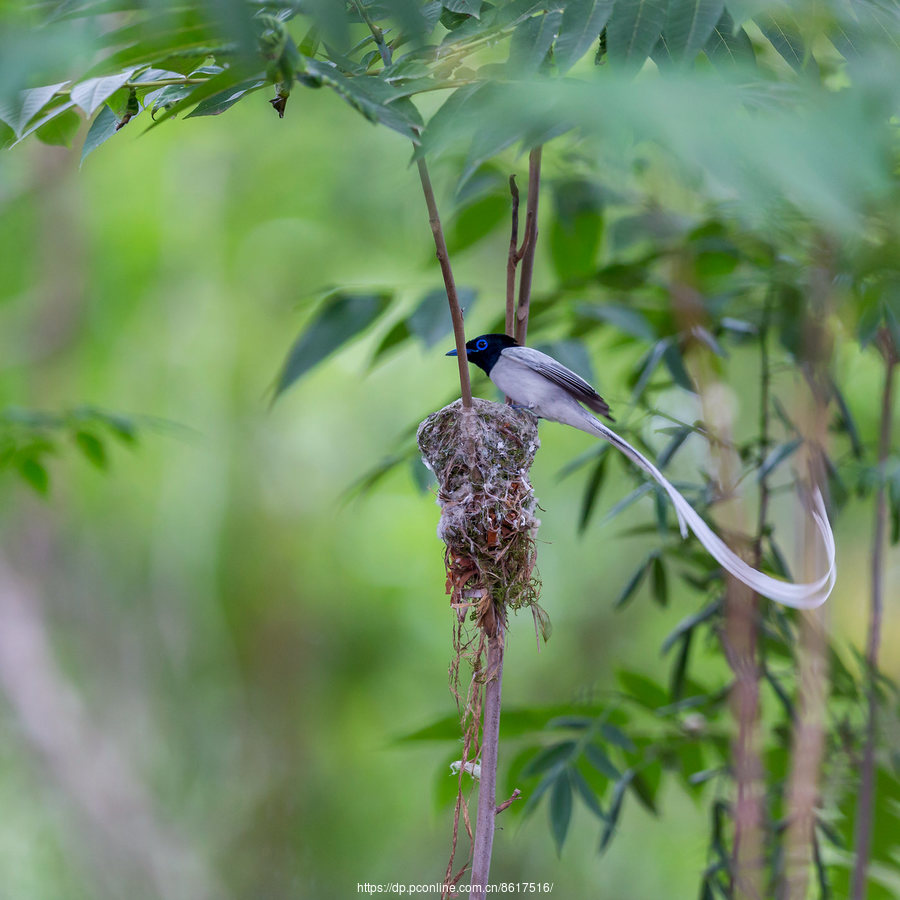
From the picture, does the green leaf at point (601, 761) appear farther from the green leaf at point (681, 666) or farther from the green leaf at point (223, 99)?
the green leaf at point (223, 99)

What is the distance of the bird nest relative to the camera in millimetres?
1164

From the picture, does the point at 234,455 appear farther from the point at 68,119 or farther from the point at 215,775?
the point at 68,119

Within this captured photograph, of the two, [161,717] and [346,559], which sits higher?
[346,559]

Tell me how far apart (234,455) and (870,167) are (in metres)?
5.25

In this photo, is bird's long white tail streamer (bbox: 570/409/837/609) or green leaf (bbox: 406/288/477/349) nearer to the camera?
bird's long white tail streamer (bbox: 570/409/837/609)

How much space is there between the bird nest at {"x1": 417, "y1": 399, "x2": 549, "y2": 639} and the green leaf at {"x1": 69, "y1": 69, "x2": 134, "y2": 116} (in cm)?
55

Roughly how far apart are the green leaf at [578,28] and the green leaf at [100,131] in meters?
0.52

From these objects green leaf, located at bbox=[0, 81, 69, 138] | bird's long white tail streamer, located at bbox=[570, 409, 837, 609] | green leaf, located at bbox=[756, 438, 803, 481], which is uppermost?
green leaf, located at bbox=[0, 81, 69, 138]

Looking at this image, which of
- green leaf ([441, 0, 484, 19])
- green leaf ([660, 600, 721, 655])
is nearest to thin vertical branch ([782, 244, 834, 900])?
green leaf ([660, 600, 721, 655])

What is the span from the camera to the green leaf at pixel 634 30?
0.81 m

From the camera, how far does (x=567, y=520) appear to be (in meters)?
5.07

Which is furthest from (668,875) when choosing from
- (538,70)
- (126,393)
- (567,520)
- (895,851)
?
(538,70)

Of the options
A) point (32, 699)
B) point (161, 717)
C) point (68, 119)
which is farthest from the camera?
point (161, 717)

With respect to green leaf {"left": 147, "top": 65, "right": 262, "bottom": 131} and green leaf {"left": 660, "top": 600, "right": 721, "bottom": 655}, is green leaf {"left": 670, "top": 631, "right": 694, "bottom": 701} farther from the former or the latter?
green leaf {"left": 147, "top": 65, "right": 262, "bottom": 131}
